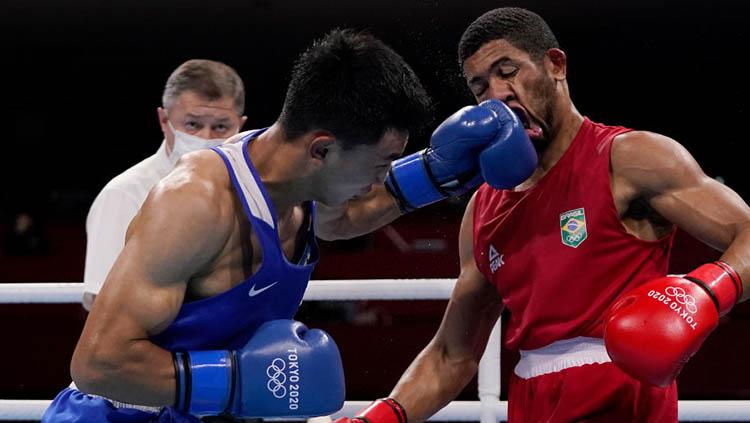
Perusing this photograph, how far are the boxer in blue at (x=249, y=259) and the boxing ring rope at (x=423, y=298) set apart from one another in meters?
0.58

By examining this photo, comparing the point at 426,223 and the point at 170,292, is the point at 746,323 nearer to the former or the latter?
the point at 426,223

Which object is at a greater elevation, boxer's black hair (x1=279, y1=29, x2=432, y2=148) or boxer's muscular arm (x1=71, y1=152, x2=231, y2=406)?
boxer's black hair (x1=279, y1=29, x2=432, y2=148)

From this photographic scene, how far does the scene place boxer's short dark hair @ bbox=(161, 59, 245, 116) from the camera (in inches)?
116

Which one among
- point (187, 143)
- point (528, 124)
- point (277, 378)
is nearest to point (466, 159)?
point (528, 124)

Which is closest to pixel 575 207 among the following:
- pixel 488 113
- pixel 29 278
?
pixel 488 113

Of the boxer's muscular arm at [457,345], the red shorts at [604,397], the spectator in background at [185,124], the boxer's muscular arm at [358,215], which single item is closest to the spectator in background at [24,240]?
the spectator in background at [185,124]

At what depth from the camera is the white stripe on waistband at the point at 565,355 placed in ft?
6.79

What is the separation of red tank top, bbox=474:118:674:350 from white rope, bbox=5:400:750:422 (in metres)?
0.51

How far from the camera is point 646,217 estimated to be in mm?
2088

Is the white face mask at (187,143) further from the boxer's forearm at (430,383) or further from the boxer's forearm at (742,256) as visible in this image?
the boxer's forearm at (742,256)

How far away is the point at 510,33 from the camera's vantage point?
7.43 feet

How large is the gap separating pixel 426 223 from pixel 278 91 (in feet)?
8.49

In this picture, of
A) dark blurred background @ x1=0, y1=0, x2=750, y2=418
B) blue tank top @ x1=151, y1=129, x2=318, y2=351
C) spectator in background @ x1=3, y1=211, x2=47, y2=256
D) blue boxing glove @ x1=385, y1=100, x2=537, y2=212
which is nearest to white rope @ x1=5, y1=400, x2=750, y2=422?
blue boxing glove @ x1=385, y1=100, x2=537, y2=212

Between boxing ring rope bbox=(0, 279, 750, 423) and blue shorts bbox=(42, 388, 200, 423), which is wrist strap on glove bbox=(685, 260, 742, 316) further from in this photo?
blue shorts bbox=(42, 388, 200, 423)
